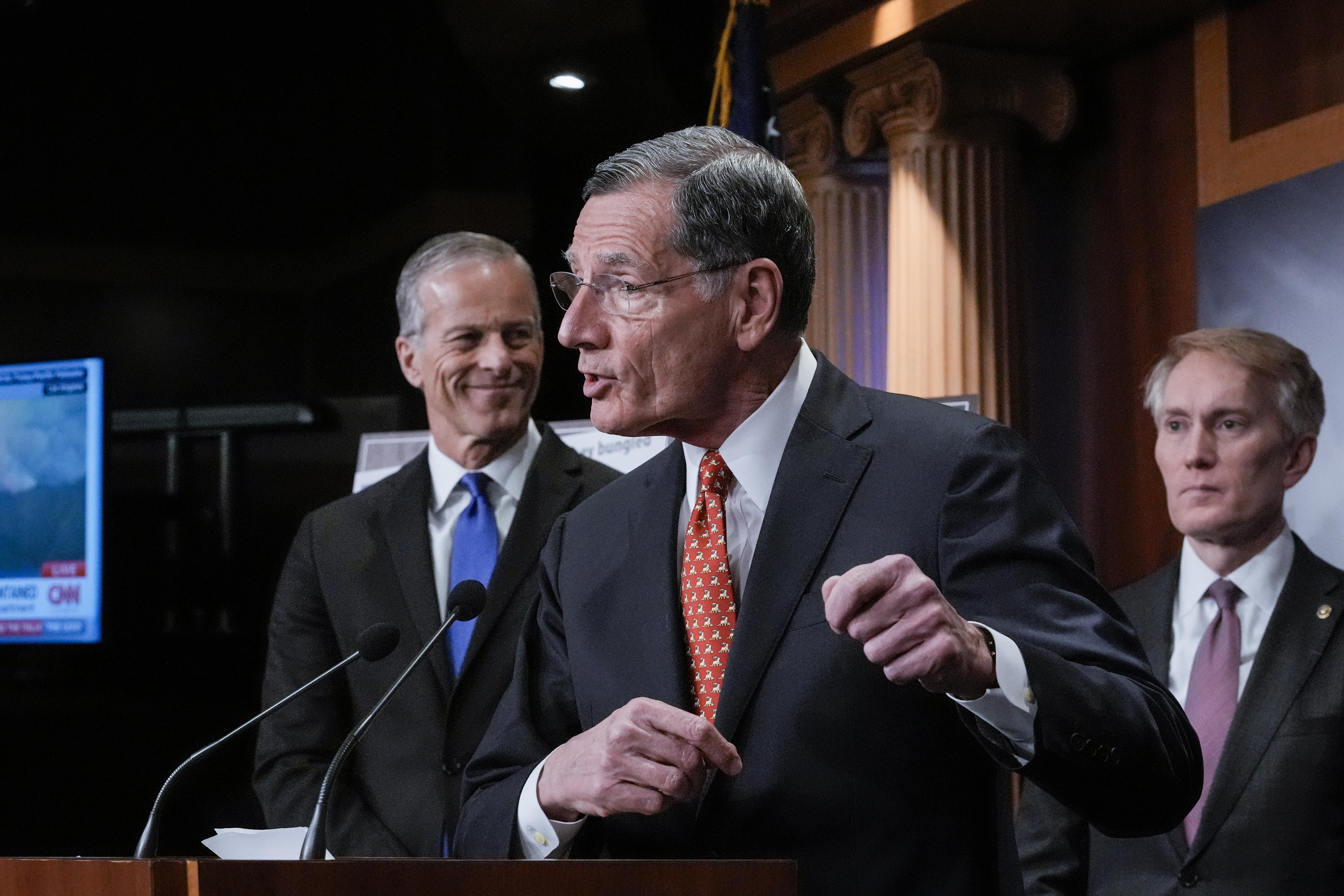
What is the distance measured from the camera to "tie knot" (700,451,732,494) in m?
1.86

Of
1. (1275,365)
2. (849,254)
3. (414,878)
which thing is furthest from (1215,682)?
(414,878)

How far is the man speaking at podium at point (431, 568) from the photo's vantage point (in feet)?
8.89

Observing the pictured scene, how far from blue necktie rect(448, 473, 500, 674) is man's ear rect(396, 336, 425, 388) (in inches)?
10.7

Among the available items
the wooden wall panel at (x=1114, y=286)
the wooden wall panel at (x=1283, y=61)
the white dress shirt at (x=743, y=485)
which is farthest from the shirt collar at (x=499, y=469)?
the wooden wall panel at (x=1283, y=61)

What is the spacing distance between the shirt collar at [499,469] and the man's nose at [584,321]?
1076mm

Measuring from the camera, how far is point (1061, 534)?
5.39ft

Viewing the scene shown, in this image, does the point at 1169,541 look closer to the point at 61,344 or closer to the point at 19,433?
the point at 19,433

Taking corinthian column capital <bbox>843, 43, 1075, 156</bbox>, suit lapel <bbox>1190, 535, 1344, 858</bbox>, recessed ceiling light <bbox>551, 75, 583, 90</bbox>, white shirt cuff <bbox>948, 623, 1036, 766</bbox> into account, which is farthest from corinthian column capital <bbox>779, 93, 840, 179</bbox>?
white shirt cuff <bbox>948, 623, 1036, 766</bbox>

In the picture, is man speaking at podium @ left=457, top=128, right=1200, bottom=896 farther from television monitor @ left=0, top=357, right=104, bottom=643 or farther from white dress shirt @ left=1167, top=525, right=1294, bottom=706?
television monitor @ left=0, top=357, right=104, bottom=643

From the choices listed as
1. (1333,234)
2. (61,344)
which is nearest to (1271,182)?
(1333,234)

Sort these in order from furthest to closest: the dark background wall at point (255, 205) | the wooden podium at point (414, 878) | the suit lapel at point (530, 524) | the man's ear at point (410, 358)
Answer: the dark background wall at point (255, 205) → the man's ear at point (410, 358) → the suit lapel at point (530, 524) → the wooden podium at point (414, 878)

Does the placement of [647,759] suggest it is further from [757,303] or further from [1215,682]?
[1215,682]

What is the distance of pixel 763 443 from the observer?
1.86m

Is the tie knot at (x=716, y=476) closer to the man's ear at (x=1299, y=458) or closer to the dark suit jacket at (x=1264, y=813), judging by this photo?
the dark suit jacket at (x=1264, y=813)
